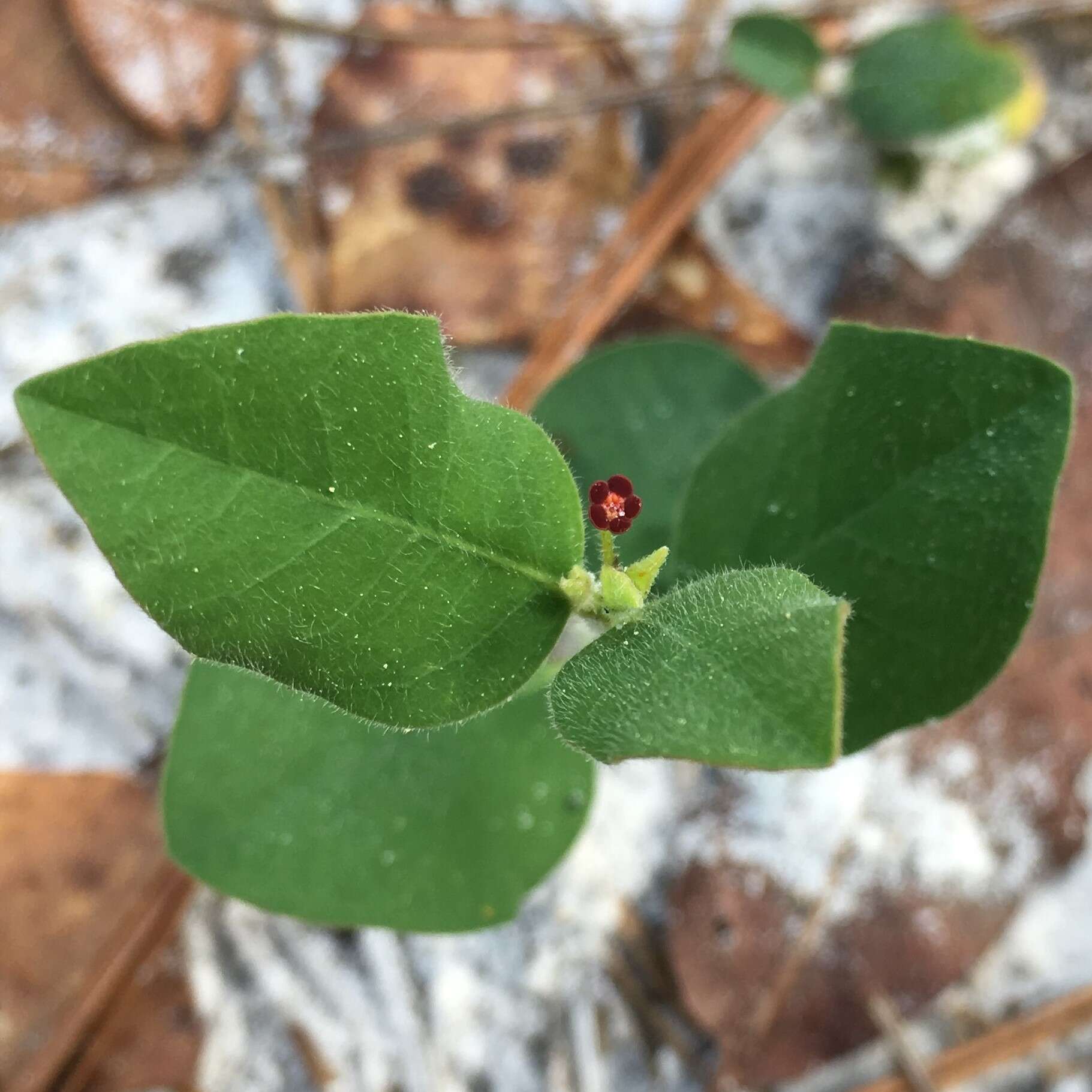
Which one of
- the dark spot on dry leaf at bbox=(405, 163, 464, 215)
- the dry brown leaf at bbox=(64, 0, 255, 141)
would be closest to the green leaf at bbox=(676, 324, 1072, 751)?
the dark spot on dry leaf at bbox=(405, 163, 464, 215)

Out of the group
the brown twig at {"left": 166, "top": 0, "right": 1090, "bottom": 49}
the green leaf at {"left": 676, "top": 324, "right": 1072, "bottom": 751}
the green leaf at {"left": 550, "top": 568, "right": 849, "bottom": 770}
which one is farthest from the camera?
the brown twig at {"left": 166, "top": 0, "right": 1090, "bottom": 49}

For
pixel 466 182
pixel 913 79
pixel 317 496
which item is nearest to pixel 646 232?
pixel 466 182

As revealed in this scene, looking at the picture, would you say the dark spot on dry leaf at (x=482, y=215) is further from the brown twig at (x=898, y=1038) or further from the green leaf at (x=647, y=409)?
the brown twig at (x=898, y=1038)

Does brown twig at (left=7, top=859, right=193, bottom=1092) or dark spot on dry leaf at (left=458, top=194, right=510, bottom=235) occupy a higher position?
dark spot on dry leaf at (left=458, top=194, right=510, bottom=235)

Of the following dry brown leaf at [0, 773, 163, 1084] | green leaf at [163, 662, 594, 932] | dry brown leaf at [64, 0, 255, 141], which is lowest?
dry brown leaf at [0, 773, 163, 1084]

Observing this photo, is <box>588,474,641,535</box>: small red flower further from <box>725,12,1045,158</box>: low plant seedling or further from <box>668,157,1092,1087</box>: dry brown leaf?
<box>725,12,1045,158</box>: low plant seedling

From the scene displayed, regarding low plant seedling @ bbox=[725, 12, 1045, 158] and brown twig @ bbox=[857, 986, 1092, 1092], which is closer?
brown twig @ bbox=[857, 986, 1092, 1092]

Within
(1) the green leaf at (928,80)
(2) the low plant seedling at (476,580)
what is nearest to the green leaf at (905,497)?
(2) the low plant seedling at (476,580)

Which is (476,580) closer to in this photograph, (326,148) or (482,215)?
(482,215)
